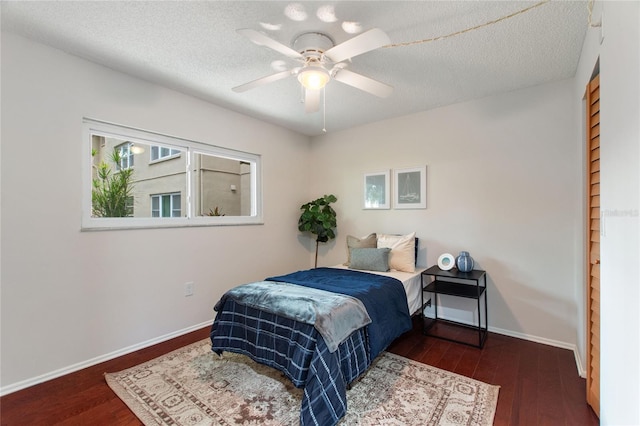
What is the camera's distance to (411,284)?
2889 millimetres

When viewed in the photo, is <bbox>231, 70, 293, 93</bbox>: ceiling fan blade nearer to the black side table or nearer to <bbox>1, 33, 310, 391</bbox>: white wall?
<bbox>1, 33, 310, 391</bbox>: white wall

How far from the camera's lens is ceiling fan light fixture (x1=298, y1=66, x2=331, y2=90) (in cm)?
189

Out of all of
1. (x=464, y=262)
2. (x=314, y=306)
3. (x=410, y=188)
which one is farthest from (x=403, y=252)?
(x=314, y=306)

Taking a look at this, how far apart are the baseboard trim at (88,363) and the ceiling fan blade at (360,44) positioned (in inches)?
117

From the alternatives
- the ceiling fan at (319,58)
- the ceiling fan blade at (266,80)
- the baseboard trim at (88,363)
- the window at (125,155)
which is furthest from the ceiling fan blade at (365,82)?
the baseboard trim at (88,363)

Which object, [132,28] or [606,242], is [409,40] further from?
[132,28]

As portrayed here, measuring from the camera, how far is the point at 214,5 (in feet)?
5.63

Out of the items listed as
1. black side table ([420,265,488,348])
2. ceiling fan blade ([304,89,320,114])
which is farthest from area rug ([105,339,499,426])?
ceiling fan blade ([304,89,320,114])

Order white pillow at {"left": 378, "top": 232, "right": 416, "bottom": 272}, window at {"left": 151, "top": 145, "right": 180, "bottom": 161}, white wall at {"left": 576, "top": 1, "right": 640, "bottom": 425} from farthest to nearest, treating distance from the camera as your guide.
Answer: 1. white pillow at {"left": 378, "top": 232, "right": 416, "bottom": 272}
2. window at {"left": 151, "top": 145, "right": 180, "bottom": 161}
3. white wall at {"left": 576, "top": 1, "right": 640, "bottom": 425}

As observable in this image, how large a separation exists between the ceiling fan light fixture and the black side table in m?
2.10

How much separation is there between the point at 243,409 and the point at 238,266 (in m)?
1.88

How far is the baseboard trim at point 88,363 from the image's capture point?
1986mm

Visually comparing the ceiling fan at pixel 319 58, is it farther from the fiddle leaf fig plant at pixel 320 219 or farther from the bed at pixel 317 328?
the fiddle leaf fig plant at pixel 320 219

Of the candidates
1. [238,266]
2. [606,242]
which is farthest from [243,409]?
[606,242]
